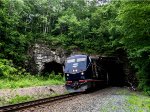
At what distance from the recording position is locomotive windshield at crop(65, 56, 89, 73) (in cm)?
1917

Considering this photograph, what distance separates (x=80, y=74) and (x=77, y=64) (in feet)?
3.36

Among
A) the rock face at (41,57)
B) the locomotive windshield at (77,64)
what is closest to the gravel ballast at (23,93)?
the locomotive windshield at (77,64)

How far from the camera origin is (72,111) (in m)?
9.67

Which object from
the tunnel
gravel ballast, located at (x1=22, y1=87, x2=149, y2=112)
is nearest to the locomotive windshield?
gravel ballast, located at (x1=22, y1=87, x2=149, y2=112)

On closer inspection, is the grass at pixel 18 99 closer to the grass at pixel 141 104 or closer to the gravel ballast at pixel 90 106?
the gravel ballast at pixel 90 106

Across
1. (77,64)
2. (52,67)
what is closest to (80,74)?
(77,64)

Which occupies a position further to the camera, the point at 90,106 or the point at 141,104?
the point at 90,106

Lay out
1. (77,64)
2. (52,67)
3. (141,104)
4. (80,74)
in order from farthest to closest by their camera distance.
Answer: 1. (52,67)
2. (77,64)
3. (80,74)
4. (141,104)

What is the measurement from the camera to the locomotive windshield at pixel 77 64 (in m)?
19.2

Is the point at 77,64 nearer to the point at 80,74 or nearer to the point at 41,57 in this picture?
the point at 80,74

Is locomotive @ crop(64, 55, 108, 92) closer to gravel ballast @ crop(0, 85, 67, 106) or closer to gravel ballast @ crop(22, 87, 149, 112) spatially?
gravel ballast @ crop(0, 85, 67, 106)

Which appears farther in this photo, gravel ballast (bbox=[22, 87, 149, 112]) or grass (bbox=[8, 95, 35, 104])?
grass (bbox=[8, 95, 35, 104])

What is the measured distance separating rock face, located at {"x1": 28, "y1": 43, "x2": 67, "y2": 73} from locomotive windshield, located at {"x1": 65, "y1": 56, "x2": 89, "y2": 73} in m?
11.1

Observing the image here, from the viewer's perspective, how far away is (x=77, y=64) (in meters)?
19.5
